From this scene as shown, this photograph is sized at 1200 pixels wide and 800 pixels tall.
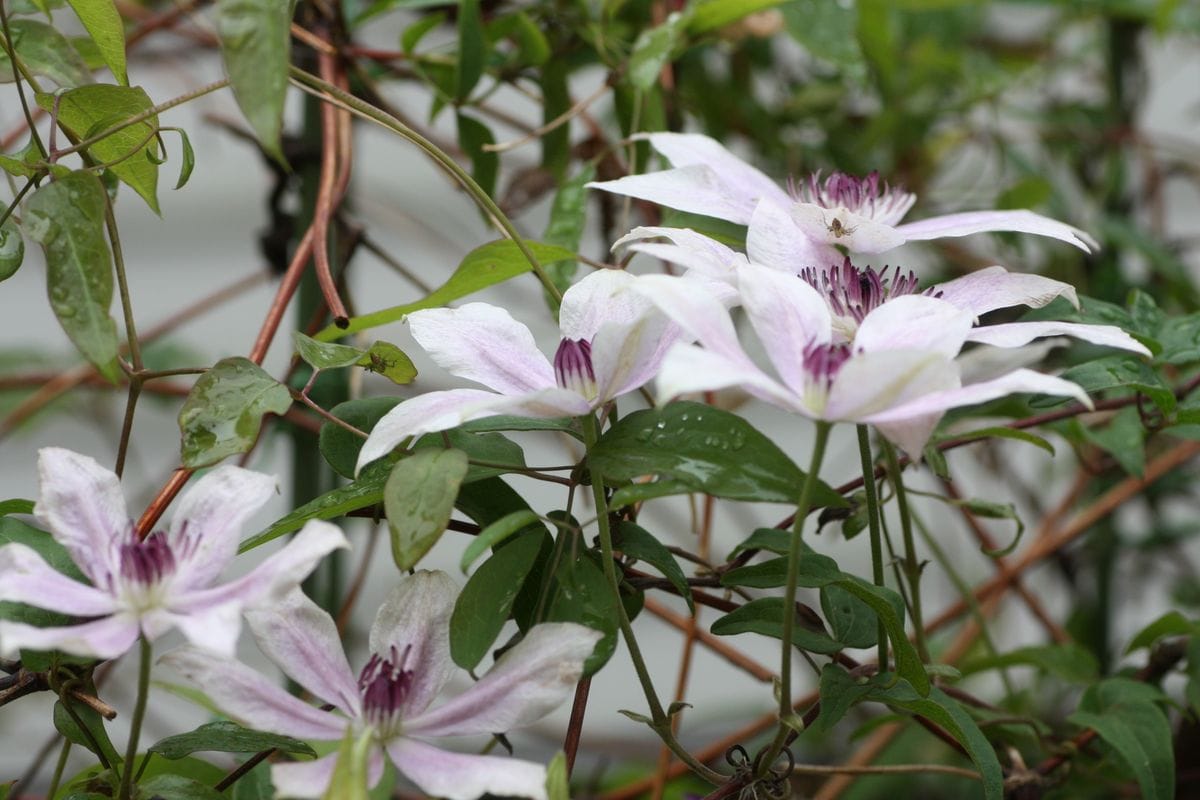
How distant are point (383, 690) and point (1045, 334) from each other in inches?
7.7

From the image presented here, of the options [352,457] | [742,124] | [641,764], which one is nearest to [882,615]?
[352,457]

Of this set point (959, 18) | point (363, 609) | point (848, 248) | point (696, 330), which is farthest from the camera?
point (363, 609)

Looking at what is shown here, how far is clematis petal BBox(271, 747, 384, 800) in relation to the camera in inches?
10.4

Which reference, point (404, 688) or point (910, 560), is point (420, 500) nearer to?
point (404, 688)

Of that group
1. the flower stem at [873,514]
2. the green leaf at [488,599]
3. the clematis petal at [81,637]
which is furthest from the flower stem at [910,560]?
the clematis petal at [81,637]

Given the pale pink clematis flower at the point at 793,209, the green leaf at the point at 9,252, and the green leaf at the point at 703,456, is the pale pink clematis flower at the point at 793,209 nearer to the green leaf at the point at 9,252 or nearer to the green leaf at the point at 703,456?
the green leaf at the point at 703,456

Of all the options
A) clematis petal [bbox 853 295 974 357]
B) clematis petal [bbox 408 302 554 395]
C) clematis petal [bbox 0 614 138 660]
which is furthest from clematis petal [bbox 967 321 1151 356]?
clematis petal [bbox 0 614 138 660]

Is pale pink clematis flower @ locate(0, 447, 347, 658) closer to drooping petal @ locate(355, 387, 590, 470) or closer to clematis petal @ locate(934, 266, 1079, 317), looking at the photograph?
drooping petal @ locate(355, 387, 590, 470)

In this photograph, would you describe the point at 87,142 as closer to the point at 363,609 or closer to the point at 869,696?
the point at 869,696

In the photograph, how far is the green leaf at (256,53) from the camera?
0.81 feet

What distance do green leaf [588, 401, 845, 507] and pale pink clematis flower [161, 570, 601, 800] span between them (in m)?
0.04

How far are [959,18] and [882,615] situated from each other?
0.75 metres

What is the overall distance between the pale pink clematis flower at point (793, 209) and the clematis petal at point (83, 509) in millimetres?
165

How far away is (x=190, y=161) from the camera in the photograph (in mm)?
362
